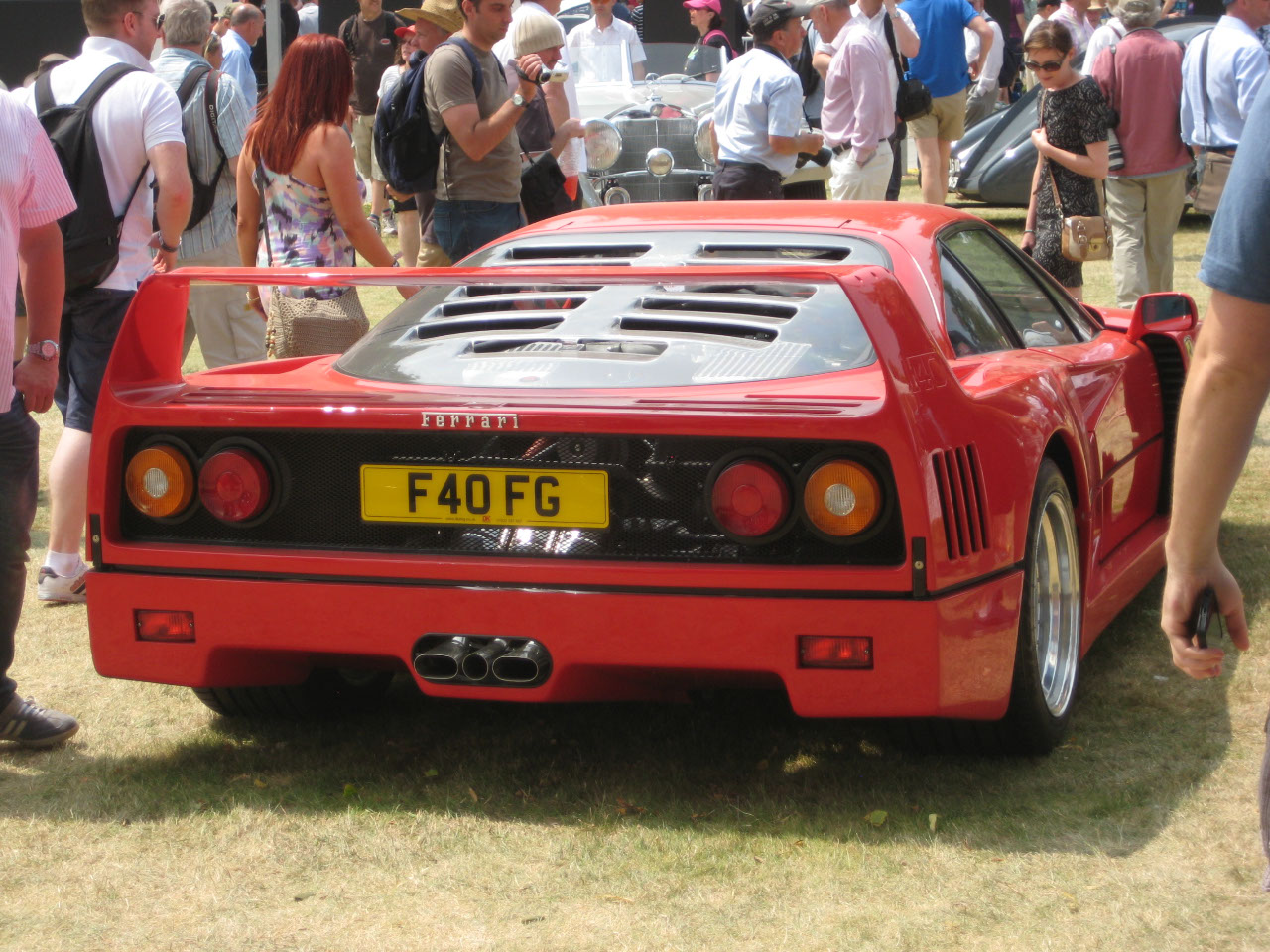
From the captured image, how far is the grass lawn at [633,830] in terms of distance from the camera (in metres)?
2.77

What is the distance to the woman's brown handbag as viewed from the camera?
17.1 feet

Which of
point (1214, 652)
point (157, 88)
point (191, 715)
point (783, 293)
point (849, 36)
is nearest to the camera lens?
point (1214, 652)

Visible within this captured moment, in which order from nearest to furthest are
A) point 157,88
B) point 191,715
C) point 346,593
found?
point 346,593, point 191,715, point 157,88

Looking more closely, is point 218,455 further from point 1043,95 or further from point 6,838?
point 1043,95

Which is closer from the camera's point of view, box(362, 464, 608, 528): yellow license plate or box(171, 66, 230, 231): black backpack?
box(362, 464, 608, 528): yellow license plate

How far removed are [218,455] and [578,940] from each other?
1263 millimetres

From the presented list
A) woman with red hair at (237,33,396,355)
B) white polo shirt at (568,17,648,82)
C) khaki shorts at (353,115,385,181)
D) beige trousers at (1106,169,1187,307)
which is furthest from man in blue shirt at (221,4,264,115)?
woman with red hair at (237,33,396,355)

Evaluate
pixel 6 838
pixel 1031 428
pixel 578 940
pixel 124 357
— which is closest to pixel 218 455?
pixel 124 357

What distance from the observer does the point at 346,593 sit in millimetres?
3219

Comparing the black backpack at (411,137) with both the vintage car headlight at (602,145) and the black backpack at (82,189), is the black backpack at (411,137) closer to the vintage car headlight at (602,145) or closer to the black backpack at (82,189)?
the black backpack at (82,189)

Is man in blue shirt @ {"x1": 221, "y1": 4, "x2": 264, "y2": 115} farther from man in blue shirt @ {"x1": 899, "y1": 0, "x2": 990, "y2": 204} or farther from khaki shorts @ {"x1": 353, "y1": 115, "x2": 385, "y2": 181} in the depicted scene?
man in blue shirt @ {"x1": 899, "y1": 0, "x2": 990, "y2": 204}

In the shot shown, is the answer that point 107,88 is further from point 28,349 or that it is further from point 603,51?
point 603,51

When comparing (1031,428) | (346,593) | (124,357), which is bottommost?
(346,593)

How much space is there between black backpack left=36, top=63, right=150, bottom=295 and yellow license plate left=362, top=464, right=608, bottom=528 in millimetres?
2142
